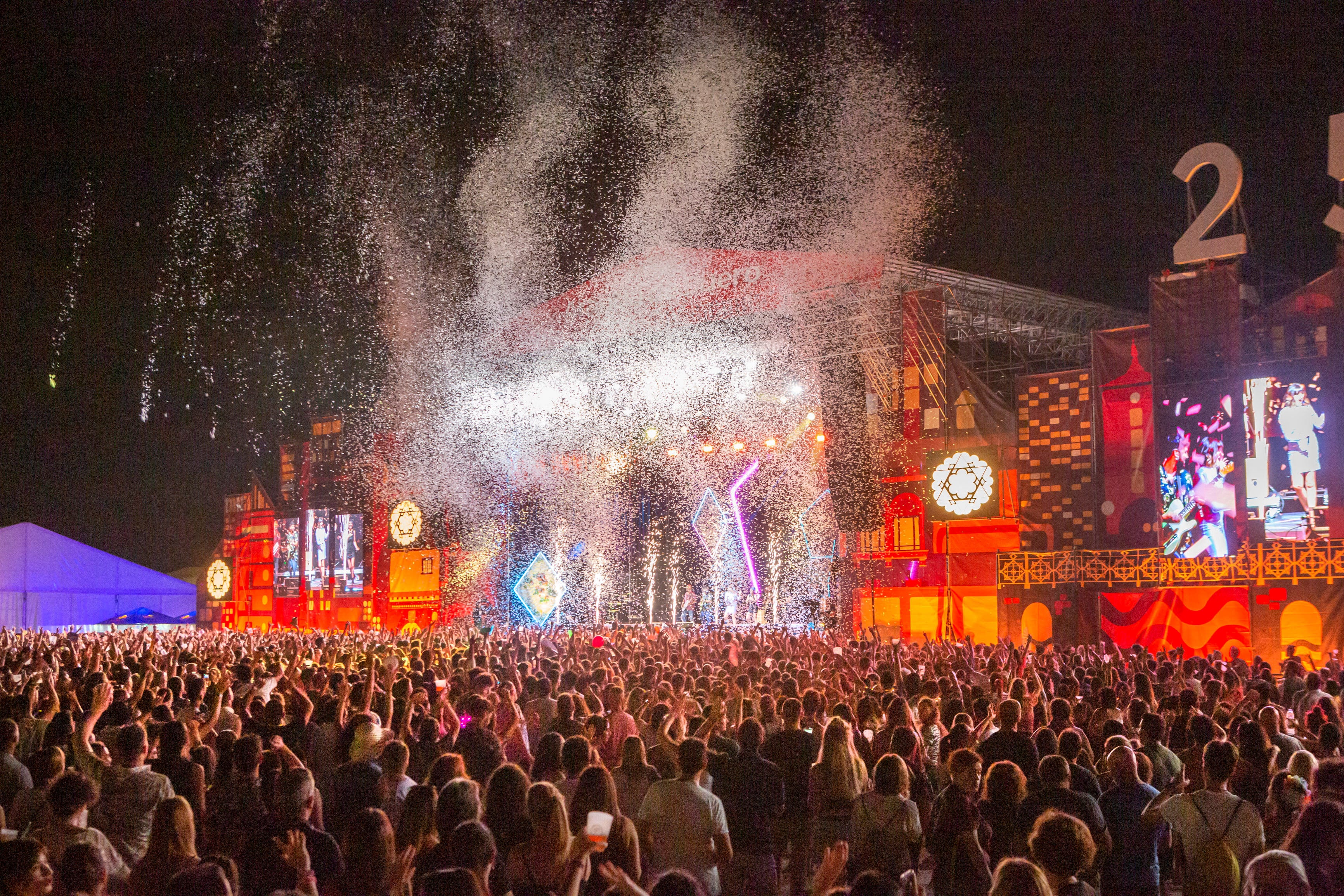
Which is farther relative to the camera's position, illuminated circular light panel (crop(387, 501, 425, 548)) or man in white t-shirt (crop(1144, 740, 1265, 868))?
illuminated circular light panel (crop(387, 501, 425, 548))

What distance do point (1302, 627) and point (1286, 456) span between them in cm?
344

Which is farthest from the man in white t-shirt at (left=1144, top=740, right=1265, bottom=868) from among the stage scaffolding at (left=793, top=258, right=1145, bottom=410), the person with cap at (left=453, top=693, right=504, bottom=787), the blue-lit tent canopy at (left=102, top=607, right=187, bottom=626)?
the blue-lit tent canopy at (left=102, top=607, right=187, bottom=626)

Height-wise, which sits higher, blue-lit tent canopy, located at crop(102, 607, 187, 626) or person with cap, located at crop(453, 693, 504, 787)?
person with cap, located at crop(453, 693, 504, 787)

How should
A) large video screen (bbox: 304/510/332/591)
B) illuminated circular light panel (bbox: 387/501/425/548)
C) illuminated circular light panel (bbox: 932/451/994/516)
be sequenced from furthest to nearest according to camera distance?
large video screen (bbox: 304/510/332/591) → illuminated circular light panel (bbox: 387/501/425/548) → illuminated circular light panel (bbox: 932/451/994/516)

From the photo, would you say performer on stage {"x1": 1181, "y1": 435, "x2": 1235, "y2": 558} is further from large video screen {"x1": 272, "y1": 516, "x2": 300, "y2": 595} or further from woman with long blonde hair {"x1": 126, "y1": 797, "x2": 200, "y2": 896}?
large video screen {"x1": 272, "y1": 516, "x2": 300, "y2": 595}

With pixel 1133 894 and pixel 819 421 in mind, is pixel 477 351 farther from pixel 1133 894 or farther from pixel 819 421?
pixel 1133 894

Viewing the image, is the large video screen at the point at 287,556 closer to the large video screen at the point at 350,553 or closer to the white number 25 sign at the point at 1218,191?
the large video screen at the point at 350,553

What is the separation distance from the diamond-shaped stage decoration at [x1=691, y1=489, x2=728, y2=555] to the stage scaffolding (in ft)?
32.2

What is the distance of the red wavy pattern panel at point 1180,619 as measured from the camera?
78.4 ft

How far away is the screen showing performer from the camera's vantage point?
24.0 meters

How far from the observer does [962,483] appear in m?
31.0

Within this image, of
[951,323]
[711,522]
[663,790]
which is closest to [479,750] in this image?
[663,790]

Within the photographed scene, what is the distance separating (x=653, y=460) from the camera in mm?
48844

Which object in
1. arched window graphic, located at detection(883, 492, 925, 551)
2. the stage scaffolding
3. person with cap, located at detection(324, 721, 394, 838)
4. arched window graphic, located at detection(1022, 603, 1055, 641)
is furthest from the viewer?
arched window graphic, located at detection(883, 492, 925, 551)
